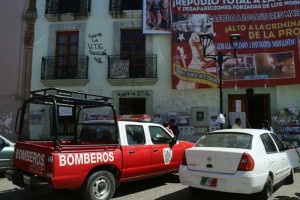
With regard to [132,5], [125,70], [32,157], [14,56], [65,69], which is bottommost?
Result: [32,157]

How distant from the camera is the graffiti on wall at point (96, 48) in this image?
16.2 meters

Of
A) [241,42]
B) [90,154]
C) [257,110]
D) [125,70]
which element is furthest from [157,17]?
[90,154]

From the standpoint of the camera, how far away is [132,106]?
16.1 meters

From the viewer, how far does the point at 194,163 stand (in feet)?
21.3

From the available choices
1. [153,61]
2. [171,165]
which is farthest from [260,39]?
[171,165]

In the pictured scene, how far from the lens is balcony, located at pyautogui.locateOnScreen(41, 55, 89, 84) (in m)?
16.1

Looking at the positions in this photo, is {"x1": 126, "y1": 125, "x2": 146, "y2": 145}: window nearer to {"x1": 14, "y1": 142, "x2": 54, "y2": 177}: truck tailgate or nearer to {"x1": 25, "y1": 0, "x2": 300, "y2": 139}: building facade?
{"x1": 14, "y1": 142, "x2": 54, "y2": 177}: truck tailgate

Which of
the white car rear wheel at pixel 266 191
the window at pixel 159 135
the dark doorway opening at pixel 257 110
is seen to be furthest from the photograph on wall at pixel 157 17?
the white car rear wheel at pixel 266 191

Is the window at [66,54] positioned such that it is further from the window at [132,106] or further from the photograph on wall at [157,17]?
the photograph on wall at [157,17]

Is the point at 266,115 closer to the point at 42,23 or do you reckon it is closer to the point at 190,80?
the point at 190,80

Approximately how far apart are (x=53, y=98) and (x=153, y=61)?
9.94 metres

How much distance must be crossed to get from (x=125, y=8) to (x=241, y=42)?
229 inches

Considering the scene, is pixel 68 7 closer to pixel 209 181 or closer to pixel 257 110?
pixel 257 110

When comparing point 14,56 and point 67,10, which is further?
point 67,10
